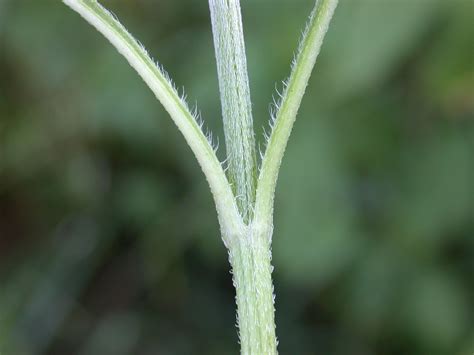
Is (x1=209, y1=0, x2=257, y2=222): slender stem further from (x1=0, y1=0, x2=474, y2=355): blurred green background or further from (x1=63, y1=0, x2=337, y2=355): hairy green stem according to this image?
(x1=0, y1=0, x2=474, y2=355): blurred green background

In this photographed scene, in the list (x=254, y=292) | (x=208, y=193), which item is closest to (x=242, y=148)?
(x=254, y=292)

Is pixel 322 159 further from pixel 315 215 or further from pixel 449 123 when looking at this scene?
pixel 449 123

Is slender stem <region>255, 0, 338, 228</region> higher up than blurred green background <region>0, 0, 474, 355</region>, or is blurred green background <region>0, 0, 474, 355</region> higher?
blurred green background <region>0, 0, 474, 355</region>

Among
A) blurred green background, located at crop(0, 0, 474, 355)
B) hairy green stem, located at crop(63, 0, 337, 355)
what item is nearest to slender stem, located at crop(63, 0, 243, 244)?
hairy green stem, located at crop(63, 0, 337, 355)

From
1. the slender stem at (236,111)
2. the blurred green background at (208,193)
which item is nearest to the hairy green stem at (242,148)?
the slender stem at (236,111)

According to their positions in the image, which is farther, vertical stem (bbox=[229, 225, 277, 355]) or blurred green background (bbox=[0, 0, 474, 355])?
blurred green background (bbox=[0, 0, 474, 355])

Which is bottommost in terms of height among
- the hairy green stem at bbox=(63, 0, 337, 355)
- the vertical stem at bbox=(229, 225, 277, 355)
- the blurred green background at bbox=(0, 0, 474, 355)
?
the vertical stem at bbox=(229, 225, 277, 355)

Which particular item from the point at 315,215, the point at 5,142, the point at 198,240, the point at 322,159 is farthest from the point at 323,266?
the point at 5,142
